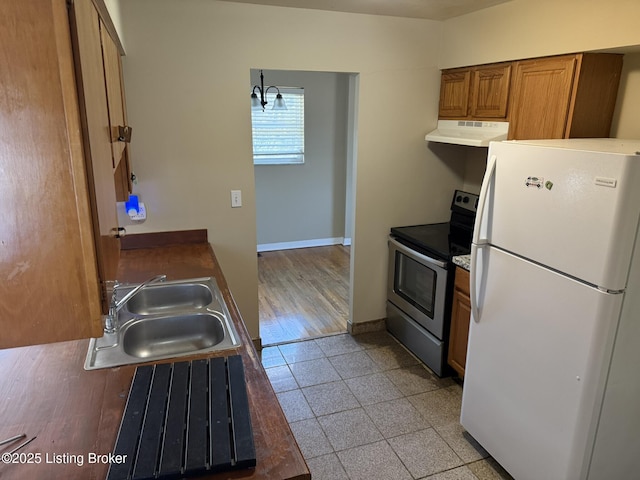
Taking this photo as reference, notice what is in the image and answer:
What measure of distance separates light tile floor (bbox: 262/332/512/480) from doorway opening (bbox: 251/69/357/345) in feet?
4.94

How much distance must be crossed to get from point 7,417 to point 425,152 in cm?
299

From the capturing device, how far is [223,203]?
2.93 m

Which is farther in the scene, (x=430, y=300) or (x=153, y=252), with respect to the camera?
(x=430, y=300)

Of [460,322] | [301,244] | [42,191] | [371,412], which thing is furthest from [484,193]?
[301,244]

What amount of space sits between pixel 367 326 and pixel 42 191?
3061 millimetres

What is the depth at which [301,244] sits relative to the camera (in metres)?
5.99

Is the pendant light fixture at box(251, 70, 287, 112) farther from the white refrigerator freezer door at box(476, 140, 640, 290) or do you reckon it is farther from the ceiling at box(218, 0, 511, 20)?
the white refrigerator freezer door at box(476, 140, 640, 290)

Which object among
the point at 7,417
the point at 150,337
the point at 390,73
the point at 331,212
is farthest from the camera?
the point at 331,212

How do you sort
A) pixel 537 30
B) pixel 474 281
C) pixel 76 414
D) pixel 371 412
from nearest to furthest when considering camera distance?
pixel 76 414 → pixel 474 281 → pixel 537 30 → pixel 371 412

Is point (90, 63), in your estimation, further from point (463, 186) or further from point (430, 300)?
point (463, 186)

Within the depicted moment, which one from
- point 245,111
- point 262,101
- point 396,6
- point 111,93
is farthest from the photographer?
point 262,101

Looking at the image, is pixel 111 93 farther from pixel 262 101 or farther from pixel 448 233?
pixel 262 101

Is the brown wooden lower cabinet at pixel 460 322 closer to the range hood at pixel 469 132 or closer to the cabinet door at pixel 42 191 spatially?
the range hood at pixel 469 132

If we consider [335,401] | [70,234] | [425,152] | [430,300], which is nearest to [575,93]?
[425,152]
